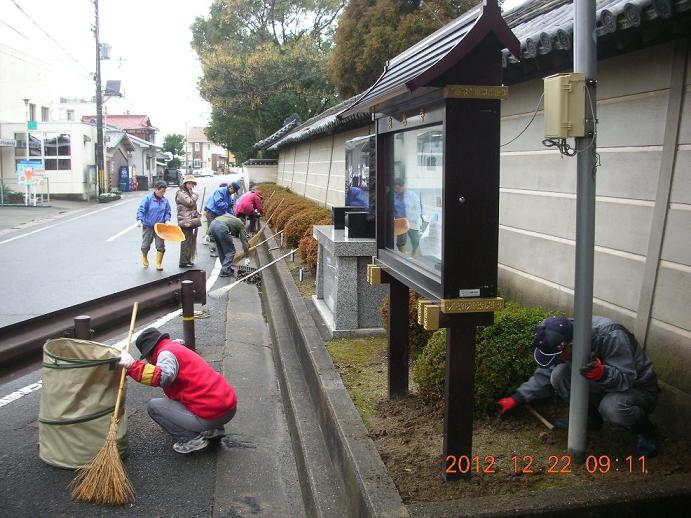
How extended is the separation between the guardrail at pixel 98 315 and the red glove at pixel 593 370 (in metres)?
3.45

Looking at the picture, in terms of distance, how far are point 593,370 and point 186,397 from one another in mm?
3030

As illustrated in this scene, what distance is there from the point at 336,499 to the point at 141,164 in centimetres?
6261

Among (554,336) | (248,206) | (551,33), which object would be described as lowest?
(554,336)

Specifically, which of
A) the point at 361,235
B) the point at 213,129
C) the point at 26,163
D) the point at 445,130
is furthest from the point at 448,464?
the point at 213,129

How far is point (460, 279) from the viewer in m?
3.49

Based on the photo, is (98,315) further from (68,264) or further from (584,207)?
(68,264)

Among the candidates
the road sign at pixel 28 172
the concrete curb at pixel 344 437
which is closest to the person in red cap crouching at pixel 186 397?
the concrete curb at pixel 344 437

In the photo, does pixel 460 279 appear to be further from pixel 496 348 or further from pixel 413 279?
pixel 496 348

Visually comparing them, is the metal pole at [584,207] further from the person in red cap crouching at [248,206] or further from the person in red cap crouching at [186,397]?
the person in red cap crouching at [248,206]

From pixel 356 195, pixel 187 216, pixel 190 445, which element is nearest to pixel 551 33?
pixel 190 445

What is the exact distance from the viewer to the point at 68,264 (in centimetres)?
1474

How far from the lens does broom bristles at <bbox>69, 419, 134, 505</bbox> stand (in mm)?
4391

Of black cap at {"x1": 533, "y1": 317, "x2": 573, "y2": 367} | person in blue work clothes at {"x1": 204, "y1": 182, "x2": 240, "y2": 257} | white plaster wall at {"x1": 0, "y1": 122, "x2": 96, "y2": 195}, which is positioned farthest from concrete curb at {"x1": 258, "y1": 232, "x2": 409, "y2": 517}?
white plaster wall at {"x1": 0, "y1": 122, "x2": 96, "y2": 195}

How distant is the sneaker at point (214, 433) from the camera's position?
5.34 metres
